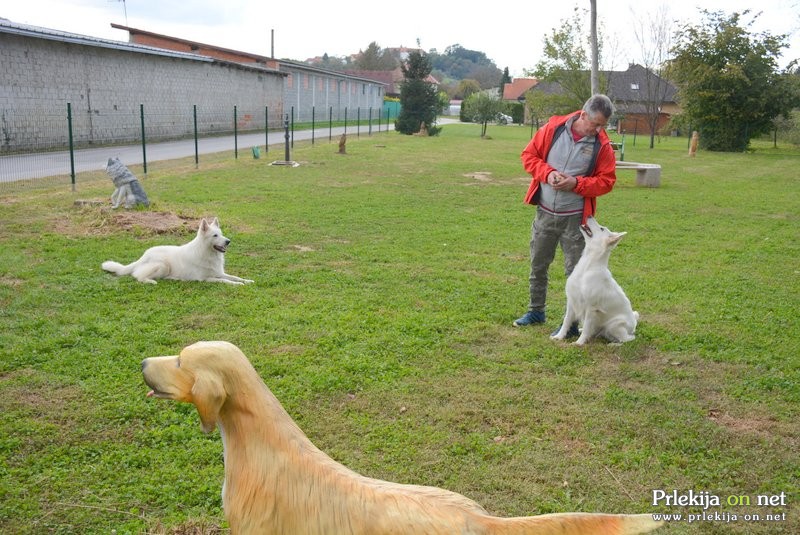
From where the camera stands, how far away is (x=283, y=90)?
45469 mm

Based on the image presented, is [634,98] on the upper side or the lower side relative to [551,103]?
upper

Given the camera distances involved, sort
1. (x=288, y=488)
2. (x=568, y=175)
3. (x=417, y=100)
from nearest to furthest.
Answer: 1. (x=288, y=488)
2. (x=568, y=175)
3. (x=417, y=100)

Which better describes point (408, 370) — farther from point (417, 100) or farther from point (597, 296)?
point (417, 100)

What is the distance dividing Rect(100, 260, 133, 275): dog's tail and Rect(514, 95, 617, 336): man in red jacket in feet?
15.1

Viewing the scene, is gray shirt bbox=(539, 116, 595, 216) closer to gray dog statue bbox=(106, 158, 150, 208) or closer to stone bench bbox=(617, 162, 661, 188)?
gray dog statue bbox=(106, 158, 150, 208)

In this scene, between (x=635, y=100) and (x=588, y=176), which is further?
(x=635, y=100)

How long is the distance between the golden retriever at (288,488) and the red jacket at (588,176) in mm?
4279

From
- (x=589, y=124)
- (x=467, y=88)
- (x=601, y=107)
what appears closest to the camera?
(x=601, y=107)

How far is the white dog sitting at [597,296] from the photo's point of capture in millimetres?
5621

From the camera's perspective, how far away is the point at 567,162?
18.7ft

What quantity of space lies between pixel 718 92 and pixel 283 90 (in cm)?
2804

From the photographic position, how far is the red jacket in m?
5.62

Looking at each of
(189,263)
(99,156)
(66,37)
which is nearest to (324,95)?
(66,37)

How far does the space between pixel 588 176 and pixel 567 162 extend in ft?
0.74
